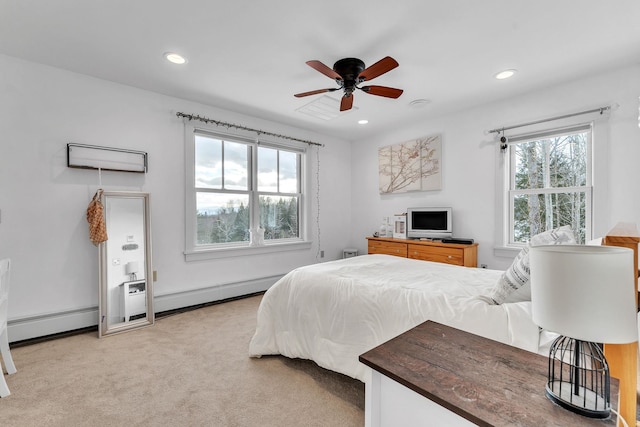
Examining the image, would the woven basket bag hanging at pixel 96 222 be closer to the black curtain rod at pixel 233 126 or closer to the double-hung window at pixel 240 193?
the double-hung window at pixel 240 193

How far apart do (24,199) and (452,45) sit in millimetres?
4070

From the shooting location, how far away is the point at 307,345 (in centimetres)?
204

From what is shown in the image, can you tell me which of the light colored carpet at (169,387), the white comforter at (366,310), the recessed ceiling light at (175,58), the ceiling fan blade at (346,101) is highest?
→ the recessed ceiling light at (175,58)

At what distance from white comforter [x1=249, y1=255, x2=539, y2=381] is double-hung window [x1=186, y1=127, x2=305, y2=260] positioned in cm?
185

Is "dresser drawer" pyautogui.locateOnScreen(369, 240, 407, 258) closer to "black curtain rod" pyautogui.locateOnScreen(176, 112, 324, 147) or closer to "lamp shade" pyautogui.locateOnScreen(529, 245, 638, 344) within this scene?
"black curtain rod" pyautogui.locateOnScreen(176, 112, 324, 147)

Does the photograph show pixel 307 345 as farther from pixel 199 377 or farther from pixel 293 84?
pixel 293 84

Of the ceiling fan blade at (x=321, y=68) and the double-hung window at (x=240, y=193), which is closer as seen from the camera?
the ceiling fan blade at (x=321, y=68)

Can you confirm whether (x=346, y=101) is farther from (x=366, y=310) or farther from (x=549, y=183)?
(x=549, y=183)

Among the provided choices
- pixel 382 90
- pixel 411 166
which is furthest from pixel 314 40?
pixel 411 166

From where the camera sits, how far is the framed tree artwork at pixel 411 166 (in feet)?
13.3

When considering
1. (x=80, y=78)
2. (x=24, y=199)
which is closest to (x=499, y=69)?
(x=80, y=78)

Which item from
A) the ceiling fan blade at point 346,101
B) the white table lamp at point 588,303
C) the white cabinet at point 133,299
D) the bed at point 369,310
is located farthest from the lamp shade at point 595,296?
the white cabinet at point 133,299

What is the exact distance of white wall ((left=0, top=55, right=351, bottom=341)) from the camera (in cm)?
252

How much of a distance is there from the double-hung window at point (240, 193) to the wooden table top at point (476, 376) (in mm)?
3135
